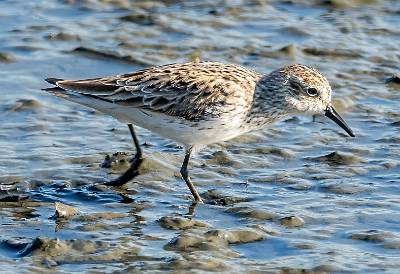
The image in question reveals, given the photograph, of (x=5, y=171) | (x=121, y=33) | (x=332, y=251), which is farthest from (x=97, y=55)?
(x=332, y=251)

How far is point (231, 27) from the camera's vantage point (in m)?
15.6

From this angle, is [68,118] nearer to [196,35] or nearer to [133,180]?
[133,180]

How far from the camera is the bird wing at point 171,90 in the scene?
34.9 feet

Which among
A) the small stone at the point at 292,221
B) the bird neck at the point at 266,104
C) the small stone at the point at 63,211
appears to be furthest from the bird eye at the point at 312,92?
the small stone at the point at 63,211

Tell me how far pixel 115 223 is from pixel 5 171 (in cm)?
160

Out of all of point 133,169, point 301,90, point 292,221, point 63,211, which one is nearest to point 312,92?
point 301,90

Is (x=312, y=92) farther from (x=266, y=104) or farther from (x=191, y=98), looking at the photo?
(x=191, y=98)

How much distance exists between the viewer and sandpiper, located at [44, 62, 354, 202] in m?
10.6

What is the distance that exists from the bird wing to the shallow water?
86 cm

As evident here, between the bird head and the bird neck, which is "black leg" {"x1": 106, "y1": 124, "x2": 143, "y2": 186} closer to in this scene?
the bird neck

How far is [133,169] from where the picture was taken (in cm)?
1114

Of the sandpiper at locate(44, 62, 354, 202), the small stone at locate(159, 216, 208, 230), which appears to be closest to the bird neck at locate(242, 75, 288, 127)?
the sandpiper at locate(44, 62, 354, 202)

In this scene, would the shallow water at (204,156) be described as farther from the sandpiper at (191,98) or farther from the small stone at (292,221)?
the sandpiper at (191,98)

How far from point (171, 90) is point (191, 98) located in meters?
0.21
